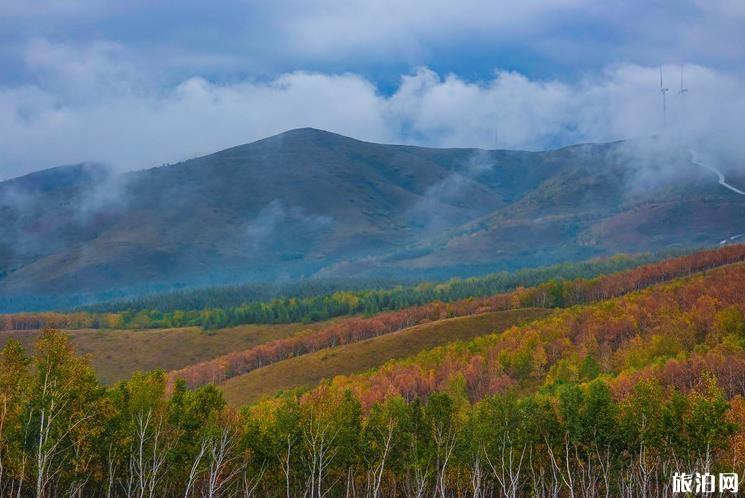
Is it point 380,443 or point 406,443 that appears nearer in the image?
point 406,443

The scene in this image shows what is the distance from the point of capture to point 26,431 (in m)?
62.7

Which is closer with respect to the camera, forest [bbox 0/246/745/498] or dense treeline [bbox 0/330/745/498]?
forest [bbox 0/246/745/498]

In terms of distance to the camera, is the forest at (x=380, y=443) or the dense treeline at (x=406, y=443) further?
the dense treeline at (x=406, y=443)

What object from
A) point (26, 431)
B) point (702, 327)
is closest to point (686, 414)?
point (26, 431)

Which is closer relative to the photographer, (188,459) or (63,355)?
(63,355)

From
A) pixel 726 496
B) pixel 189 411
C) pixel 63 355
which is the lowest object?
pixel 726 496

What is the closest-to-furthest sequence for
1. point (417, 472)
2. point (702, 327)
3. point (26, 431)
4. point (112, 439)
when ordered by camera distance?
point (26, 431), point (112, 439), point (417, 472), point (702, 327)

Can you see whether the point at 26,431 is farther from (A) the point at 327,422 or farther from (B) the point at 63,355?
(A) the point at 327,422

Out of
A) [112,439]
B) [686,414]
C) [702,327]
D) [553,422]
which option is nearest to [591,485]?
[553,422]

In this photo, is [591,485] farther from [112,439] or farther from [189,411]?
[112,439]

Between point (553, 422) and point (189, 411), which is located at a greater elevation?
point (189, 411)

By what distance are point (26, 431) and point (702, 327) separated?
174918 mm

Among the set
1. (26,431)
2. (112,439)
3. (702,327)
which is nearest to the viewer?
(26,431)

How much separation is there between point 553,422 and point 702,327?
128 m
